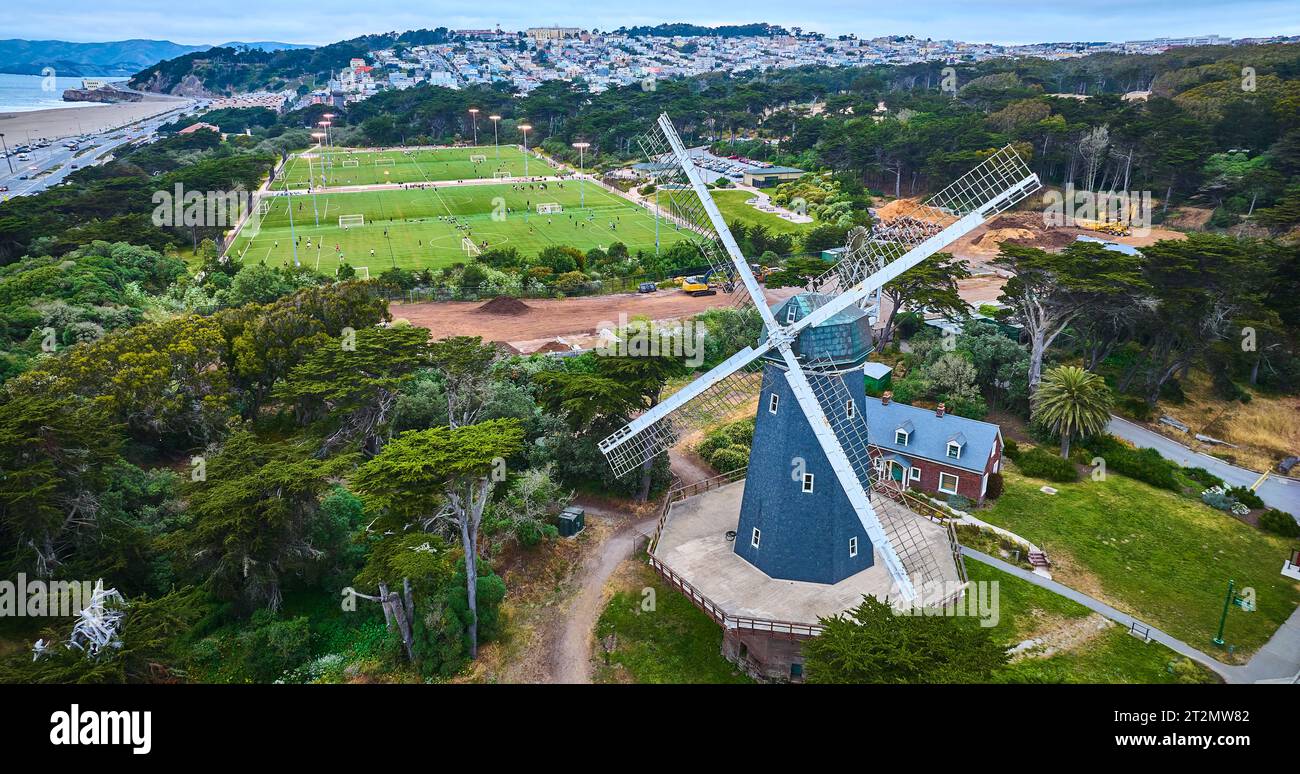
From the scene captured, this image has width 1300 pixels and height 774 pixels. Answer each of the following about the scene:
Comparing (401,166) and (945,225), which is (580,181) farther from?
(945,225)


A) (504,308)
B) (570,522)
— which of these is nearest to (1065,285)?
(570,522)

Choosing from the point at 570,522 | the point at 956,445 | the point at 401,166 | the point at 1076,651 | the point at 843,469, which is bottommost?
the point at 1076,651

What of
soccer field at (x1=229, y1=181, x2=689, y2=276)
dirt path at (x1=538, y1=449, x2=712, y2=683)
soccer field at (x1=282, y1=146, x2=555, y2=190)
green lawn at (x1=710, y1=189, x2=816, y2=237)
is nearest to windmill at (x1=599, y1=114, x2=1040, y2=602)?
dirt path at (x1=538, y1=449, x2=712, y2=683)

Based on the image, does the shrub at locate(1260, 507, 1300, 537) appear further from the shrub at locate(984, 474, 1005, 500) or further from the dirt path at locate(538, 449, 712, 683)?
the dirt path at locate(538, 449, 712, 683)

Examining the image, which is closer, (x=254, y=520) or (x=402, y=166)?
(x=254, y=520)

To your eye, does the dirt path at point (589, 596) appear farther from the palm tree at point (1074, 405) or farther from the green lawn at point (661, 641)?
the palm tree at point (1074, 405)
